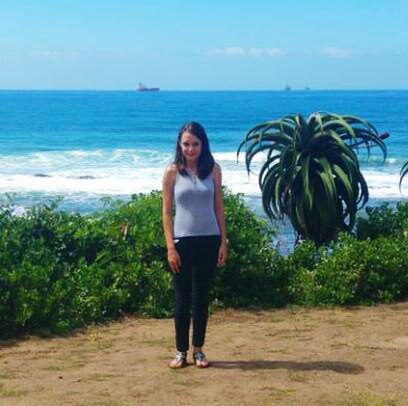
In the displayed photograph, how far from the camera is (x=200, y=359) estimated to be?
5.54m

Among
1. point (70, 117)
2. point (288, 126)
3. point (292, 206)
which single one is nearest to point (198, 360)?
point (292, 206)

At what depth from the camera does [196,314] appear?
5.56 metres

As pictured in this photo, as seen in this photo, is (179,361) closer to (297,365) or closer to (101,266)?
(297,365)

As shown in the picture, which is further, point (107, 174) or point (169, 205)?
point (107, 174)

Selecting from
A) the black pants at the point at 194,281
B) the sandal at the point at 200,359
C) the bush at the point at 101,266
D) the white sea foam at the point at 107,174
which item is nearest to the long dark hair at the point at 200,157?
the black pants at the point at 194,281

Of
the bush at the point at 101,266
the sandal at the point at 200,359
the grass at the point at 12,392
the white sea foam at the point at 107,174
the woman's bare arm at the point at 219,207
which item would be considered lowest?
the white sea foam at the point at 107,174

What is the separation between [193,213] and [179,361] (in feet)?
3.24

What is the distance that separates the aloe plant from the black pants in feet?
11.0

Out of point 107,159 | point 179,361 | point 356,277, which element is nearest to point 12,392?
point 179,361

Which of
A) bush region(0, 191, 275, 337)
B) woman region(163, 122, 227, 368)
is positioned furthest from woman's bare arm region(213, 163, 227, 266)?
bush region(0, 191, 275, 337)

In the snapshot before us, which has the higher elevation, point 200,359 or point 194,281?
point 194,281

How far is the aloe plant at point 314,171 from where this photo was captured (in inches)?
347

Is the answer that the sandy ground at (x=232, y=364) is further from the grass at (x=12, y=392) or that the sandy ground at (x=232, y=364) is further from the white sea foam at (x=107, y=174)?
the white sea foam at (x=107, y=174)

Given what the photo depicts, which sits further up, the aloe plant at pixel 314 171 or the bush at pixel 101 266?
the aloe plant at pixel 314 171
